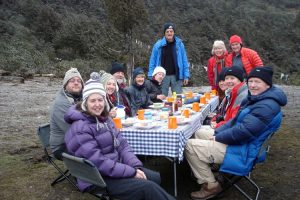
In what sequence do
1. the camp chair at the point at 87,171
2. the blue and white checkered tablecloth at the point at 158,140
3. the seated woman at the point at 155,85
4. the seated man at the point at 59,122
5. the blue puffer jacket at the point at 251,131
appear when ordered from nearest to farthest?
the camp chair at the point at 87,171, the blue puffer jacket at the point at 251,131, the blue and white checkered tablecloth at the point at 158,140, the seated man at the point at 59,122, the seated woman at the point at 155,85

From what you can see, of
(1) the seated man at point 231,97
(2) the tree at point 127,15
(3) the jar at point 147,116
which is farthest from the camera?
(2) the tree at point 127,15

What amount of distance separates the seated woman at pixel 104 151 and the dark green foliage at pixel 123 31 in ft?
49.4

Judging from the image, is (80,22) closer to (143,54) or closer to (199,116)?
(143,54)

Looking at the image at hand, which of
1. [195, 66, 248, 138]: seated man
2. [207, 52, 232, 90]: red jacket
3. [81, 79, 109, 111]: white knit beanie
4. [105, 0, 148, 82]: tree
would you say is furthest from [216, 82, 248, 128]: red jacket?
[105, 0, 148, 82]: tree

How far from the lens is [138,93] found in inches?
221

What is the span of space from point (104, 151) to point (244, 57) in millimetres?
4105

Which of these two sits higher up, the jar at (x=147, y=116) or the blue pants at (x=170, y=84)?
the blue pants at (x=170, y=84)

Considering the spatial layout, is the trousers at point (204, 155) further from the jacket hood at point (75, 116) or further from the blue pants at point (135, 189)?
the jacket hood at point (75, 116)

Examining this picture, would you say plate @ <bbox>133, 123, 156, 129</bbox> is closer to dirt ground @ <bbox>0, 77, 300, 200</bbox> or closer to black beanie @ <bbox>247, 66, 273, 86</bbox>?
dirt ground @ <bbox>0, 77, 300, 200</bbox>

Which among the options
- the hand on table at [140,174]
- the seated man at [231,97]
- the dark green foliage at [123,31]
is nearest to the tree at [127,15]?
the dark green foliage at [123,31]

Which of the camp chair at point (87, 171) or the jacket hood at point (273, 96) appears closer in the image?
the camp chair at point (87, 171)

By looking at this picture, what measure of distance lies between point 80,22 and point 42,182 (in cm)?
2307

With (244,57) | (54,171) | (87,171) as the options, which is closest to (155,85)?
(244,57)

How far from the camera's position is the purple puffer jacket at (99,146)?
117 inches
